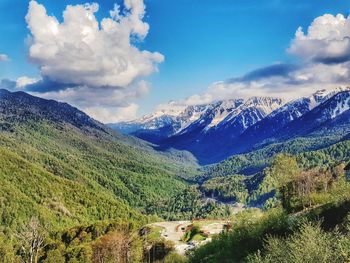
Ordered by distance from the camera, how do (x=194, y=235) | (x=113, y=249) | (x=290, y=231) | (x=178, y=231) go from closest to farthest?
(x=290, y=231), (x=113, y=249), (x=194, y=235), (x=178, y=231)

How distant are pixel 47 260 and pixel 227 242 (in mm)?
98562

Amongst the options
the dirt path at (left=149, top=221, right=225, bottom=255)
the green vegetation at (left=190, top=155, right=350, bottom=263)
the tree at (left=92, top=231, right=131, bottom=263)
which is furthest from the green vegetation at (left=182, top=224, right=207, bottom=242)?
the green vegetation at (left=190, top=155, right=350, bottom=263)

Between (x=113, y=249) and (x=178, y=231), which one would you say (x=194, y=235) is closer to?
(x=178, y=231)

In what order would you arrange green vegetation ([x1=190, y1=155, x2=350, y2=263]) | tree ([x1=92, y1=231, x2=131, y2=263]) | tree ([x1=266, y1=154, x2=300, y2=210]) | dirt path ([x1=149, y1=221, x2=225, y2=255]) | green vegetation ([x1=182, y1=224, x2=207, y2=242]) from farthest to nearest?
1. green vegetation ([x1=182, y1=224, x2=207, y2=242])
2. tree ([x1=92, y1=231, x2=131, y2=263])
3. dirt path ([x1=149, y1=221, x2=225, y2=255])
4. tree ([x1=266, y1=154, x2=300, y2=210])
5. green vegetation ([x1=190, y1=155, x2=350, y2=263])

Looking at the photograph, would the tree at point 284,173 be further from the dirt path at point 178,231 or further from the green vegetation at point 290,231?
the dirt path at point 178,231

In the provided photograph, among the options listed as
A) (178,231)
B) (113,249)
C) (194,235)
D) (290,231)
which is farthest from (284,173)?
(178,231)

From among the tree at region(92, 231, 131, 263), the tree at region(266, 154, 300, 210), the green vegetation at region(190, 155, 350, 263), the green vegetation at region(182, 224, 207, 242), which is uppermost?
the tree at region(266, 154, 300, 210)

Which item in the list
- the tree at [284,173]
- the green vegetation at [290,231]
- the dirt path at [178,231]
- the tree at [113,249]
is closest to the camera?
the green vegetation at [290,231]

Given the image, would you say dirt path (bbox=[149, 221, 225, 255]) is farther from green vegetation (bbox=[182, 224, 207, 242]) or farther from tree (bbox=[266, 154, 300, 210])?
tree (bbox=[266, 154, 300, 210])

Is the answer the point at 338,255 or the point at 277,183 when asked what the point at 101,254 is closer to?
the point at 277,183

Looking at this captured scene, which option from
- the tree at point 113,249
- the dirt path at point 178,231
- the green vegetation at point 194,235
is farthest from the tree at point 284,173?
the tree at point 113,249

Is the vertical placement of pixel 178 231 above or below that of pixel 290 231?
below

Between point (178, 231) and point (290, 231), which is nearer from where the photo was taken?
point (290, 231)

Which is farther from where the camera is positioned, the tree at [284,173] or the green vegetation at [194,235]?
the green vegetation at [194,235]
